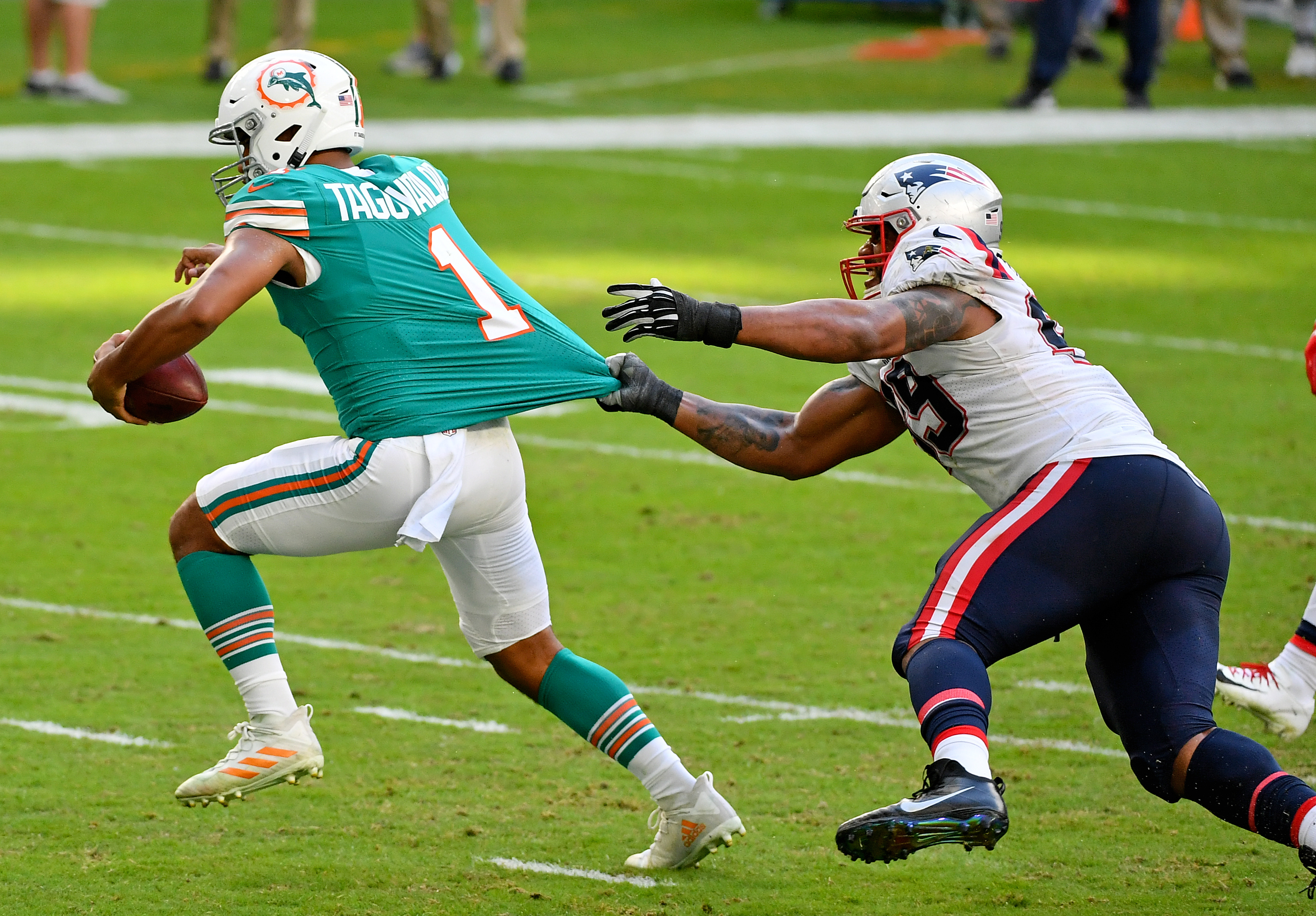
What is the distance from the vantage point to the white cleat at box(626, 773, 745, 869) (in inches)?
177

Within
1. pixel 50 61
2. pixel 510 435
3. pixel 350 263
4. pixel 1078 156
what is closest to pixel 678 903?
pixel 510 435

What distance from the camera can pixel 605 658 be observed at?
6.10 meters

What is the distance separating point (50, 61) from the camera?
755 inches

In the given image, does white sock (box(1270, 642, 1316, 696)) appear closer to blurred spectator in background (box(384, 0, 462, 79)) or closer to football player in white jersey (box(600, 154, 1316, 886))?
football player in white jersey (box(600, 154, 1316, 886))

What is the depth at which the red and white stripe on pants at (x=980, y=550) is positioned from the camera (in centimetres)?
401

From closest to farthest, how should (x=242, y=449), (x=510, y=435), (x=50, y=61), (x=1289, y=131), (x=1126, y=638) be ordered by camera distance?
(x=1126, y=638) < (x=510, y=435) < (x=242, y=449) < (x=1289, y=131) < (x=50, y=61)

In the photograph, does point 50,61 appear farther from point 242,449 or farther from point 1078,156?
point 242,449

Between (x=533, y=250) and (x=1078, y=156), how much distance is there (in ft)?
19.4

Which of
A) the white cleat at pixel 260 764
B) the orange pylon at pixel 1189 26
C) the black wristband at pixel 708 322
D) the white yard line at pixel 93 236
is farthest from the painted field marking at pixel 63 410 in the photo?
the orange pylon at pixel 1189 26

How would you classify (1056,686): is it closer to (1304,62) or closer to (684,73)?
(684,73)

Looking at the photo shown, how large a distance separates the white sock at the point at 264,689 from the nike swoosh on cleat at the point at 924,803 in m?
1.60

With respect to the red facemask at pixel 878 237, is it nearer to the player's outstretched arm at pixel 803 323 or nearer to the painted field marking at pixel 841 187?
the player's outstretched arm at pixel 803 323

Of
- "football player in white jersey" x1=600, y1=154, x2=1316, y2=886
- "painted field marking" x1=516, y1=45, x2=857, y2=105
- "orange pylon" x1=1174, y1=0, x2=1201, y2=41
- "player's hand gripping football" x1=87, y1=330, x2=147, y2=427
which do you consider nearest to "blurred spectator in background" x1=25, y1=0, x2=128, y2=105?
"painted field marking" x1=516, y1=45, x2=857, y2=105

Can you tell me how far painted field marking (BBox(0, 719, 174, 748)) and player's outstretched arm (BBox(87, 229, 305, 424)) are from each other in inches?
54.9
